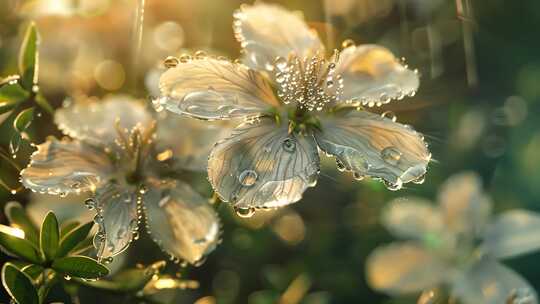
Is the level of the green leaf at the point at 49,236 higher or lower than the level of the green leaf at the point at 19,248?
higher

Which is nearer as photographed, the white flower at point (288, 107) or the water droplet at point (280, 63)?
the white flower at point (288, 107)

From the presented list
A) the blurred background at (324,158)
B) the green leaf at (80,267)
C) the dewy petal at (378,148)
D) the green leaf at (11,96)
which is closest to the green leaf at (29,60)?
the green leaf at (11,96)

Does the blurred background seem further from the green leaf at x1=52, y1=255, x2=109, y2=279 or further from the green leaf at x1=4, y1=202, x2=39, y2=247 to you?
the green leaf at x1=52, y1=255, x2=109, y2=279

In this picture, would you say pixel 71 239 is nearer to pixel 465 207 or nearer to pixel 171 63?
pixel 171 63

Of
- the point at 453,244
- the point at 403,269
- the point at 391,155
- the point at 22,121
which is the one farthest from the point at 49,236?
the point at 453,244

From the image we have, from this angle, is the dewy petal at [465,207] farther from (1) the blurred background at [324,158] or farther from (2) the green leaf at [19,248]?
(2) the green leaf at [19,248]

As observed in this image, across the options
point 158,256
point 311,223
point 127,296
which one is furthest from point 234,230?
point 127,296

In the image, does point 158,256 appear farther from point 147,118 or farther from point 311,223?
point 311,223
